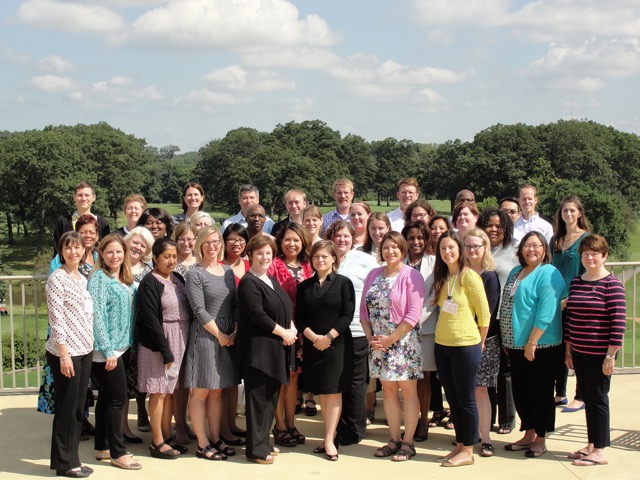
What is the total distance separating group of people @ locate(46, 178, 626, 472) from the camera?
514cm

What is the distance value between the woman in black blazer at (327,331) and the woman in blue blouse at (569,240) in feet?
6.96

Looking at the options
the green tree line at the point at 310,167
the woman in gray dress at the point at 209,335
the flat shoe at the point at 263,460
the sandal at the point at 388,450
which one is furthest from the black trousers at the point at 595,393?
the green tree line at the point at 310,167

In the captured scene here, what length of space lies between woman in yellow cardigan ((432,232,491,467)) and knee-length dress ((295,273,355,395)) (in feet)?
2.28

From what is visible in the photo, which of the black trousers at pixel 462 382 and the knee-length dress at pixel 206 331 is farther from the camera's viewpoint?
the knee-length dress at pixel 206 331

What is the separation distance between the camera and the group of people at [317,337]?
5.14 meters

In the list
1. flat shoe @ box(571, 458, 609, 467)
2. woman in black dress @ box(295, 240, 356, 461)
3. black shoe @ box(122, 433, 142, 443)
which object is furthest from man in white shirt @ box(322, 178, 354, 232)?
flat shoe @ box(571, 458, 609, 467)

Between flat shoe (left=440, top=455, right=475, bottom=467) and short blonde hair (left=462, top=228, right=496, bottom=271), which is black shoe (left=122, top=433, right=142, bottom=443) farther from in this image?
short blonde hair (left=462, top=228, right=496, bottom=271)

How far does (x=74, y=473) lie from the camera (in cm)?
503

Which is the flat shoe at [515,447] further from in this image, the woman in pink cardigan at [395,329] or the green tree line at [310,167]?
the green tree line at [310,167]

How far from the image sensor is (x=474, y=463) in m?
5.28

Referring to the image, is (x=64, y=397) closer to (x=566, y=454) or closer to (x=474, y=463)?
(x=474, y=463)

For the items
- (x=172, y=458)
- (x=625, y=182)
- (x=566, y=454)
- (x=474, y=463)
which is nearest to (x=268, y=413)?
(x=172, y=458)

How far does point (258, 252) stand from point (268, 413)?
122 cm

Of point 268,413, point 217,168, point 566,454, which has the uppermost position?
point 217,168
